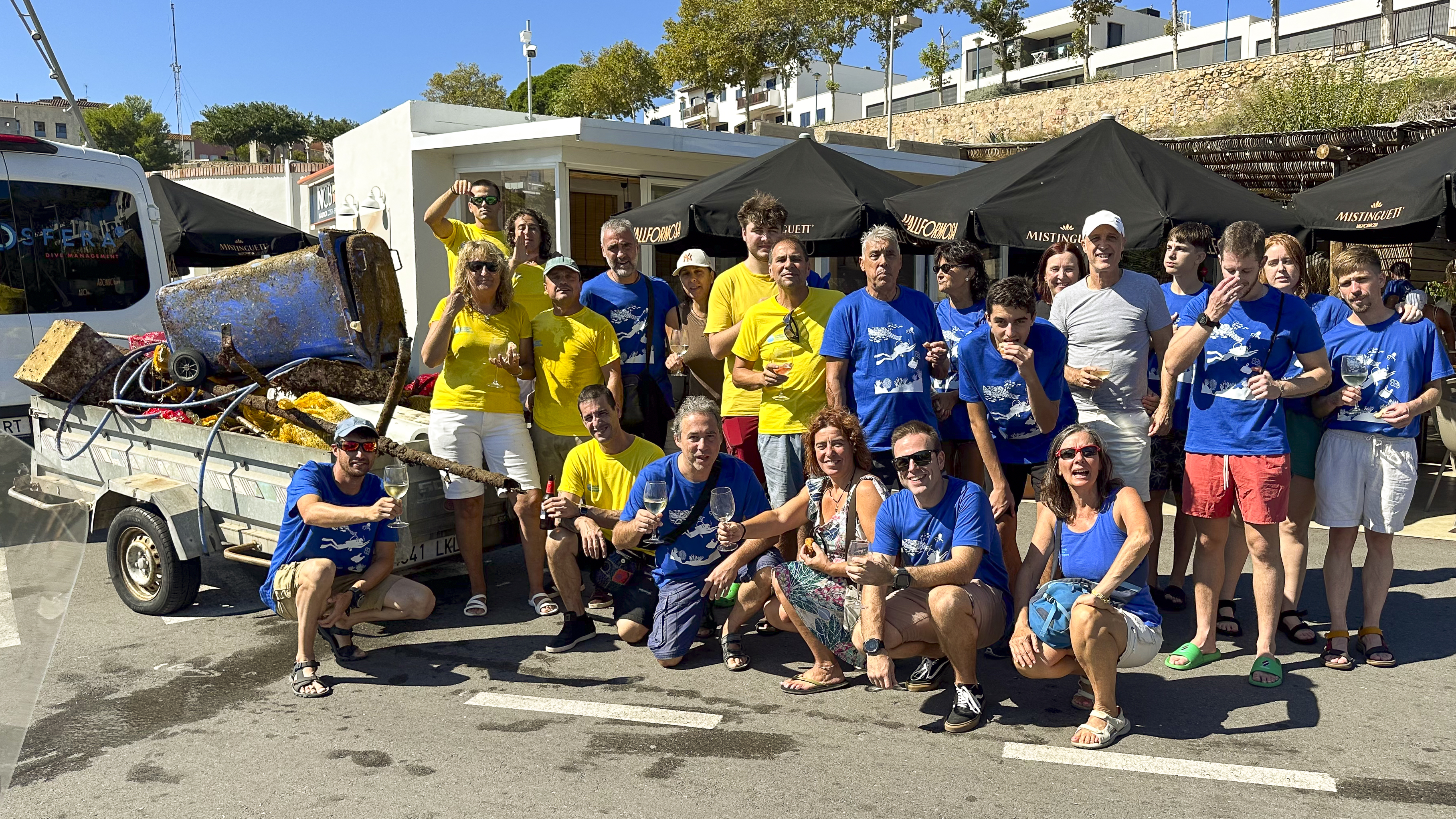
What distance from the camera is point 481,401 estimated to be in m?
5.39

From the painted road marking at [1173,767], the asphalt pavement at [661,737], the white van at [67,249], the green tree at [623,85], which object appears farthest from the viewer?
the green tree at [623,85]

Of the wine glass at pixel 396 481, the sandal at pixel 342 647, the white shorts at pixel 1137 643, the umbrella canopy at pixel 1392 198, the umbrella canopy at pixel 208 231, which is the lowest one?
the sandal at pixel 342 647

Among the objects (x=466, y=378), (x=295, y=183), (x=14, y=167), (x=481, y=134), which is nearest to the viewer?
(x=466, y=378)

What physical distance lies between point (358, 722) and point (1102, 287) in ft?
12.0

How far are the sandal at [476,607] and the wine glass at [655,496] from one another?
156cm

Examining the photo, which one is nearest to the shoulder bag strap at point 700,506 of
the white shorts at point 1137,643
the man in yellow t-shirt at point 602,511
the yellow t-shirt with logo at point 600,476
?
the man in yellow t-shirt at point 602,511

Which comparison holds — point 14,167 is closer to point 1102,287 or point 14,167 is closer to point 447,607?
point 447,607

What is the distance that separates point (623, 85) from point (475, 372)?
4571 centimetres

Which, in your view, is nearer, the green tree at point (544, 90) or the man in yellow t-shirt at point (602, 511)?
the man in yellow t-shirt at point (602, 511)

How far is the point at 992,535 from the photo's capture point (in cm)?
421

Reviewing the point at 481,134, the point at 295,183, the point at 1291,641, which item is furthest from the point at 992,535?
the point at 295,183

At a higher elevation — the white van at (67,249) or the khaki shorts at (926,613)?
the white van at (67,249)

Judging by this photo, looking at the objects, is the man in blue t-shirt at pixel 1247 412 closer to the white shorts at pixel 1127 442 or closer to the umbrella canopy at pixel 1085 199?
the white shorts at pixel 1127 442

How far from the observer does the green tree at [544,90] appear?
2825 inches
